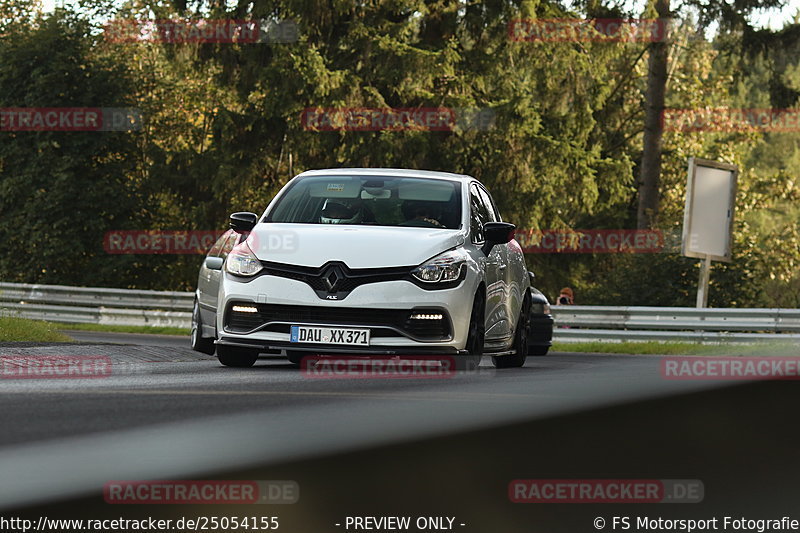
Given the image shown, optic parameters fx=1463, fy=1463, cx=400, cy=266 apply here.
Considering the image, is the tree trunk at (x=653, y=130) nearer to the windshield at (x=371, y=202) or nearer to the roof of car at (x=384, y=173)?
the roof of car at (x=384, y=173)

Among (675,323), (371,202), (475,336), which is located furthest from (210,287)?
(675,323)

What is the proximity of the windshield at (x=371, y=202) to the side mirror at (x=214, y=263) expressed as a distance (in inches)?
38.1

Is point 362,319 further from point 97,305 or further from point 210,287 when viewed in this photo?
point 97,305

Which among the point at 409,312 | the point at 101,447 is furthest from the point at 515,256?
the point at 101,447

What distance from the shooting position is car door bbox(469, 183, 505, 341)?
41.8ft

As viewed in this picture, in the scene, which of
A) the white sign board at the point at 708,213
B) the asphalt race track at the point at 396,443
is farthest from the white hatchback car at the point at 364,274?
the white sign board at the point at 708,213

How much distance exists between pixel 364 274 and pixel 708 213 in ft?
53.9

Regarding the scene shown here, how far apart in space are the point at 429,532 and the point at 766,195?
53.1 m

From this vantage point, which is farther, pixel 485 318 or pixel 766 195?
pixel 766 195

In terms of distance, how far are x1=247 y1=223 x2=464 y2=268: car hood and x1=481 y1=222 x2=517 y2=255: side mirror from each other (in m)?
0.51

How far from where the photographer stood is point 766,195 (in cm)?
5588

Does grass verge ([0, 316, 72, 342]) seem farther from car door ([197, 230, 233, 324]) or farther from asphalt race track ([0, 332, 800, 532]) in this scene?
asphalt race track ([0, 332, 800, 532])

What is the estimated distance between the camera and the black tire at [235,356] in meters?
12.8

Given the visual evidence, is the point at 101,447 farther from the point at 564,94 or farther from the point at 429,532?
the point at 564,94
